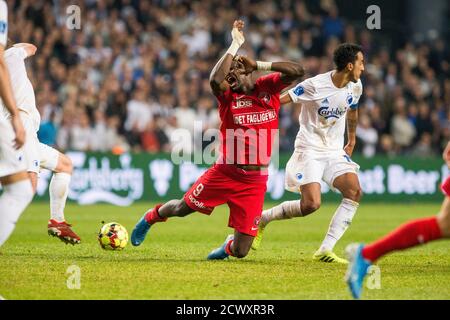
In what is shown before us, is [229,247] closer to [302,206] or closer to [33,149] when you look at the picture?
[302,206]

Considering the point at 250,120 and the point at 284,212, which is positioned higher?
the point at 250,120

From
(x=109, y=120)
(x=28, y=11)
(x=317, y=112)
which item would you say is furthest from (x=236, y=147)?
(x=28, y=11)

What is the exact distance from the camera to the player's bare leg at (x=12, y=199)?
6656 mm

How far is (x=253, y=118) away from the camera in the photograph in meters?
8.98

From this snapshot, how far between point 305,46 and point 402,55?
2720 millimetres

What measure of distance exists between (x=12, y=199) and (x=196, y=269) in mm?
2347

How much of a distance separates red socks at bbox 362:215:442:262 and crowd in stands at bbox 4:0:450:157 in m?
11.1

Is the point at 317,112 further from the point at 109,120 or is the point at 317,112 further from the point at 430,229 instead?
the point at 109,120

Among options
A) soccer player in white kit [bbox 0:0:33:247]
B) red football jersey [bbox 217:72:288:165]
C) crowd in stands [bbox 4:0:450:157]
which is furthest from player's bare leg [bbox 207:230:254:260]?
crowd in stands [bbox 4:0:450:157]

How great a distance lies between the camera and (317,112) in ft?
32.4

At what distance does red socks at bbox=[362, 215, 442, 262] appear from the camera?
643 cm

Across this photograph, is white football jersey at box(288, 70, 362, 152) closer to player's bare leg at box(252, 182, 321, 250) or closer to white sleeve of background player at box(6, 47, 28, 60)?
player's bare leg at box(252, 182, 321, 250)
